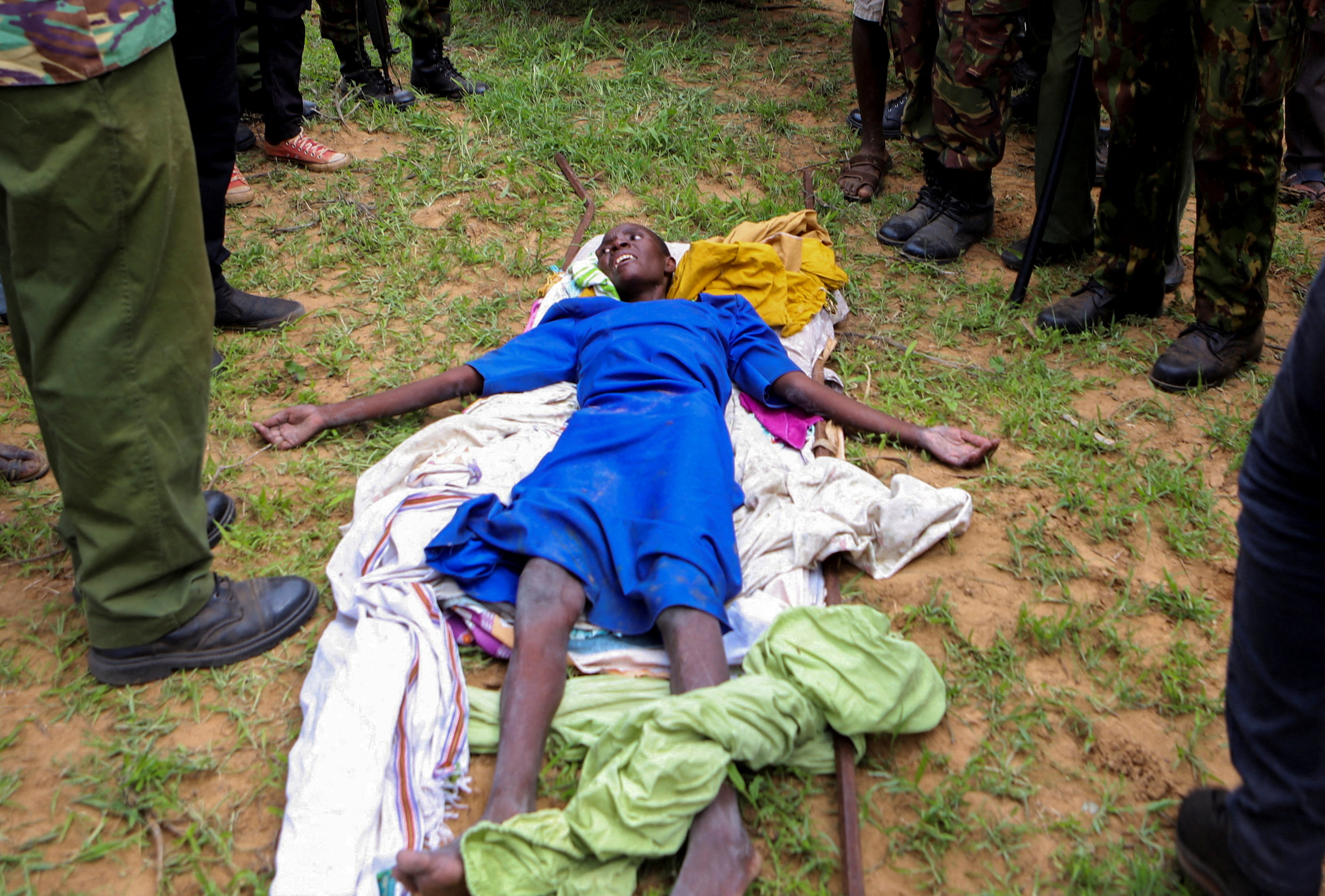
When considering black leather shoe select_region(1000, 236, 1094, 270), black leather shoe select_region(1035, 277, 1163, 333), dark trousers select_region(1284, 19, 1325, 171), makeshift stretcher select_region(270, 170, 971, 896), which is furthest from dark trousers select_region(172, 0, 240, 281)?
dark trousers select_region(1284, 19, 1325, 171)

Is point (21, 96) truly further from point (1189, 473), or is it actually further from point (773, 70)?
point (773, 70)

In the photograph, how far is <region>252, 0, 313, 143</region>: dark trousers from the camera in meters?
4.54

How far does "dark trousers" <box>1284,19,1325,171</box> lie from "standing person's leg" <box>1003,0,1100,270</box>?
1.30 metres

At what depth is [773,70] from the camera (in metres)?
5.84

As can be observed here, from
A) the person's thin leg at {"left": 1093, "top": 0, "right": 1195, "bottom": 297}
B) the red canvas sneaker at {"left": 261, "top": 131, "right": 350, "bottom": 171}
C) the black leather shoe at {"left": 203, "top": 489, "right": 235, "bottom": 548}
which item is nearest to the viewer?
the black leather shoe at {"left": 203, "top": 489, "right": 235, "bottom": 548}

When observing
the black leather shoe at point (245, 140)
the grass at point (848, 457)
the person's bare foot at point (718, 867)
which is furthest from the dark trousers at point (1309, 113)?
the black leather shoe at point (245, 140)

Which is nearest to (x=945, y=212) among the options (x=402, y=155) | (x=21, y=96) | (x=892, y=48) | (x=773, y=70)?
(x=892, y=48)

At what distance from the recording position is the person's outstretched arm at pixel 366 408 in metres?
3.02

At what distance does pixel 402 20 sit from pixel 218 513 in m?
3.59

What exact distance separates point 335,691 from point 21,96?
1.31 m

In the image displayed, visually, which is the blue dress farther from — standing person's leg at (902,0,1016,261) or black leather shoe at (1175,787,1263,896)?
standing person's leg at (902,0,1016,261)

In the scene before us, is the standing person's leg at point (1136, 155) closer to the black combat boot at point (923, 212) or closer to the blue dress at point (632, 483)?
the black combat boot at point (923, 212)

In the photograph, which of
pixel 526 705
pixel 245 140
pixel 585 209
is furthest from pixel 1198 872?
pixel 245 140

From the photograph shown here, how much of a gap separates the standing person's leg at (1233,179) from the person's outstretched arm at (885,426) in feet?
3.09
